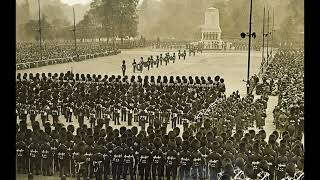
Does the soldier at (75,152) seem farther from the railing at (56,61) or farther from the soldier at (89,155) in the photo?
the railing at (56,61)

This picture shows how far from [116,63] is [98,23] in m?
8.45

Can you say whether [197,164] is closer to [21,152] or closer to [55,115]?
[21,152]

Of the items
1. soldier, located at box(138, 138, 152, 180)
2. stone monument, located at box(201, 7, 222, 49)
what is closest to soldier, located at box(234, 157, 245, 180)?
soldier, located at box(138, 138, 152, 180)

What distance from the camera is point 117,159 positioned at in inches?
337

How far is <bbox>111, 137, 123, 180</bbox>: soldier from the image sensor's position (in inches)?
338

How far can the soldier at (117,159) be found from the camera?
8594 millimetres

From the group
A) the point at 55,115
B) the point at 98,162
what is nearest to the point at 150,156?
the point at 98,162

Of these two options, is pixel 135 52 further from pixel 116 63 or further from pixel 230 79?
pixel 230 79

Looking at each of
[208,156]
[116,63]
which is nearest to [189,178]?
[208,156]

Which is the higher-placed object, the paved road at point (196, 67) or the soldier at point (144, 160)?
the paved road at point (196, 67)

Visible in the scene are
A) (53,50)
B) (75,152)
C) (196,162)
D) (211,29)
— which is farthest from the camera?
(211,29)

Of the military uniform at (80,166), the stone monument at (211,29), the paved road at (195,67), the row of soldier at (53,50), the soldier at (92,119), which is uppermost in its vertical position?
the stone monument at (211,29)

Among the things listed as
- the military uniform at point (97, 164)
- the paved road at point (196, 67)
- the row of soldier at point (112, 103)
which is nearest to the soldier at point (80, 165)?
the military uniform at point (97, 164)

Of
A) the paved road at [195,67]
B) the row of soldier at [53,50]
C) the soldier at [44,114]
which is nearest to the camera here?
the soldier at [44,114]
